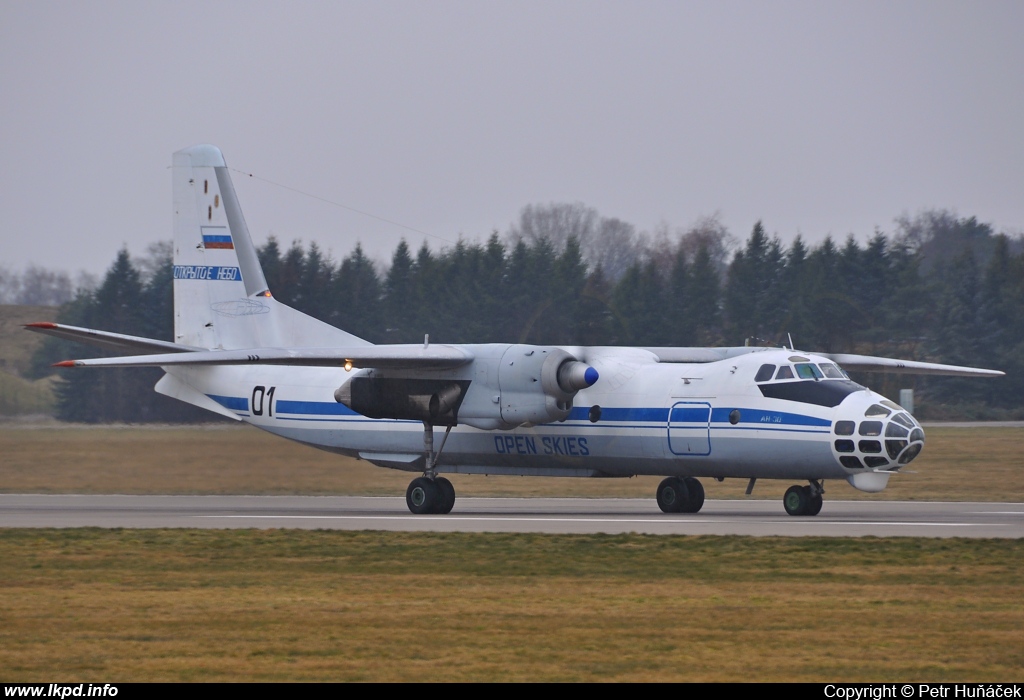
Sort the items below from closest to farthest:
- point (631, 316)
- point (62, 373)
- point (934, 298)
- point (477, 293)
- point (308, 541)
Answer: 1. point (308, 541)
2. point (477, 293)
3. point (631, 316)
4. point (62, 373)
5. point (934, 298)

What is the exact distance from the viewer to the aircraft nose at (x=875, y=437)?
62.5 ft

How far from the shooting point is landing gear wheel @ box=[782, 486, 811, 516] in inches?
816

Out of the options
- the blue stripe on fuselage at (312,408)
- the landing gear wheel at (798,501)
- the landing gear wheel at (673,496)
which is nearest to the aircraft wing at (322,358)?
the blue stripe on fuselage at (312,408)

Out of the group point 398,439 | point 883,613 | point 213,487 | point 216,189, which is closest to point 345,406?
point 398,439

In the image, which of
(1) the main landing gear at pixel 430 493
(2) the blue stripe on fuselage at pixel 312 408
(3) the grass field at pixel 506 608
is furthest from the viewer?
(2) the blue stripe on fuselage at pixel 312 408

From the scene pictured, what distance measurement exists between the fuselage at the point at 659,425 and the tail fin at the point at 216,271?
4.78ft

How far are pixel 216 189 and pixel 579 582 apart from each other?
1648 centimetres

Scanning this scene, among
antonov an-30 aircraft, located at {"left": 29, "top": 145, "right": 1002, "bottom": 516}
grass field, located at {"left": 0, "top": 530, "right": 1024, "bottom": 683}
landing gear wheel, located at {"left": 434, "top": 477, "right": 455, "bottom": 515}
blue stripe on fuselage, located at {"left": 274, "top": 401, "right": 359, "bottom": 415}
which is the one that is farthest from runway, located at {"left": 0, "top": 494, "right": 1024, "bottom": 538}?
blue stripe on fuselage, located at {"left": 274, "top": 401, "right": 359, "bottom": 415}

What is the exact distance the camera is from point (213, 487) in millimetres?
24562

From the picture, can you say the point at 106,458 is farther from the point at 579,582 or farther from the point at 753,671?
the point at 753,671

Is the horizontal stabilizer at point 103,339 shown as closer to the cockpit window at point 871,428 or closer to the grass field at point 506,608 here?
the grass field at point 506,608

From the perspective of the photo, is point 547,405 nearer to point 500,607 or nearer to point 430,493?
point 430,493

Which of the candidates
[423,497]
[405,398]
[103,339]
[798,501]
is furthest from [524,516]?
[103,339]

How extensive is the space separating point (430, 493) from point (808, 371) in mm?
6835
